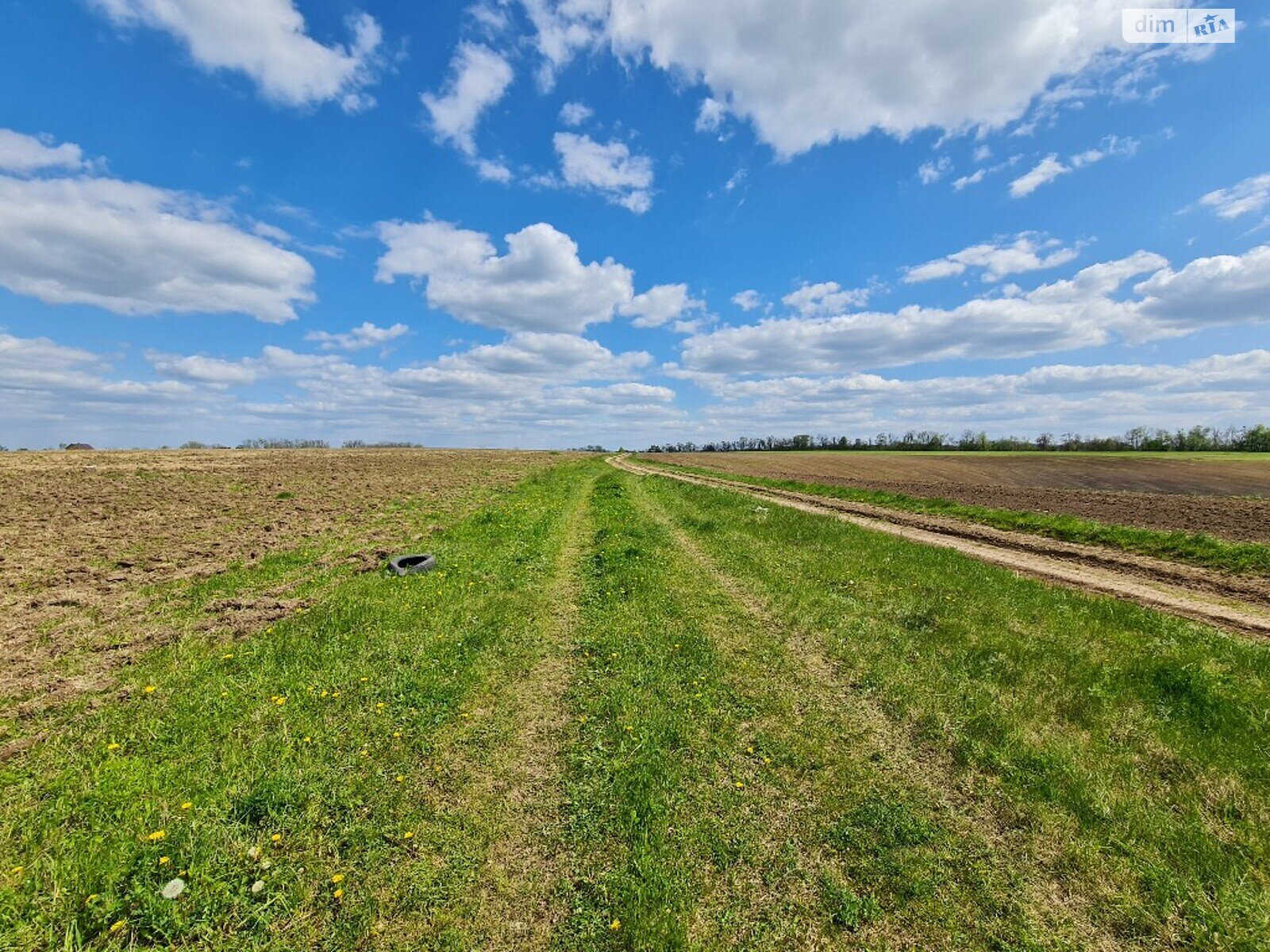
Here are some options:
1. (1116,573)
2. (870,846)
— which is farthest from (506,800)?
(1116,573)

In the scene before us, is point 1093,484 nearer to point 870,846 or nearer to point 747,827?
point 870,846

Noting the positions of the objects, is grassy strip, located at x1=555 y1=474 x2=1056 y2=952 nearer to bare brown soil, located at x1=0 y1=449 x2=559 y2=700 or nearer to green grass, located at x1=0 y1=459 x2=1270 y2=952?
green grass, located at x1=0 y1=459 x2=1270 y2=952

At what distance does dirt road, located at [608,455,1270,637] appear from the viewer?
36.3 feet

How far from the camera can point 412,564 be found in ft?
42.0

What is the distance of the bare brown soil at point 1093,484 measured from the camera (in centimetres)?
2461

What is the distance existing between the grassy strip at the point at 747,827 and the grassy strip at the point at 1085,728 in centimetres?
41

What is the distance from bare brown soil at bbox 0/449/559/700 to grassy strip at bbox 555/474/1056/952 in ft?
23.7

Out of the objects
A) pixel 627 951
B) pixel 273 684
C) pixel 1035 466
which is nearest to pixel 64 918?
pixel 273 684

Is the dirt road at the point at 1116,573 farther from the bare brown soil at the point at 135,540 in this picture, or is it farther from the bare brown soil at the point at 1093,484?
the bare brown soil at the point at 135,540

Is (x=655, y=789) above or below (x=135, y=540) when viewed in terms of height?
below

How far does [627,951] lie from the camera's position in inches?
143

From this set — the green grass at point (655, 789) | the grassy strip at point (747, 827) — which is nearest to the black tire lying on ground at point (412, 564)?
the green grass at point (655, 789)

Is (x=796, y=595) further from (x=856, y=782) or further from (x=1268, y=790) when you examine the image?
(x=1268, y=790)

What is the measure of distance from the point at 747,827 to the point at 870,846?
3.59 feet
